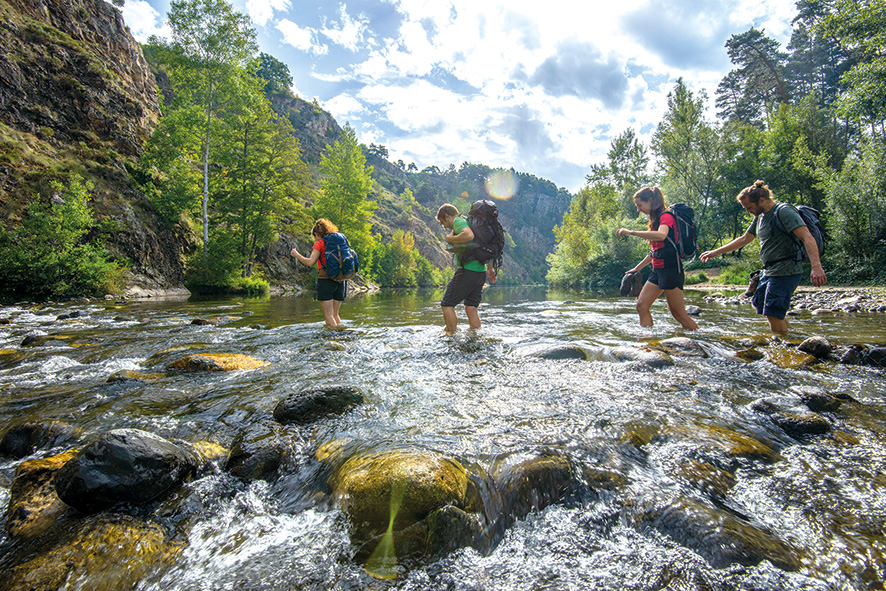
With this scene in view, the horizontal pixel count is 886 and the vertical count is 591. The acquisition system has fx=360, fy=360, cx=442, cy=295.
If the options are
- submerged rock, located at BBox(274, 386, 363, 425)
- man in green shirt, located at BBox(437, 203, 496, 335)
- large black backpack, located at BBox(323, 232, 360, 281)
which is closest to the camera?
submerged rock, located at BBox(274, 386, 363, 425)

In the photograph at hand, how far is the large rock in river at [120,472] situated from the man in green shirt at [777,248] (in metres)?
7.03

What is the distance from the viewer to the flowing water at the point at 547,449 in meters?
1.52

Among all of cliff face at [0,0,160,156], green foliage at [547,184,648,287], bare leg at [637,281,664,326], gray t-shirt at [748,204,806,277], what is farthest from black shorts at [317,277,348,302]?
green foliage at [547,184,648,287]

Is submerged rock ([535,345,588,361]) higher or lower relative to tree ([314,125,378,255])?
lower

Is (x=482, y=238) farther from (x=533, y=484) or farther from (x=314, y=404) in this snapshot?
(x=533, y=484)

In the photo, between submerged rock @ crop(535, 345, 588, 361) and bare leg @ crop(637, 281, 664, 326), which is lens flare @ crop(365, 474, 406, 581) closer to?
submerged rock @ crop(535, 345, 588, 361)

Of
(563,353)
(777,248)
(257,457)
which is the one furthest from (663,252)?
(257,457)

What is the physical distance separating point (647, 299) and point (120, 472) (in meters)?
7.94

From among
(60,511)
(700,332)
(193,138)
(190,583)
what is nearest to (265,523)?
(190,583)

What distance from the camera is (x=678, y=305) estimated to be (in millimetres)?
6648

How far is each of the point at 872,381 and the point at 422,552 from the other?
514 centimetres

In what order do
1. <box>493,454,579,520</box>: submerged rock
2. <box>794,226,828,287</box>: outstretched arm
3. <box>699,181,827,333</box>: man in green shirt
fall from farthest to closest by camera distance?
<box>699,181,827,333</box>: man in green shirt < <box>794,226,828,287</box>: outstretched arm < <box>493,454,579,520</box>: submerged rock

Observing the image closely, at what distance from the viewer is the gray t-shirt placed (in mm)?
5223

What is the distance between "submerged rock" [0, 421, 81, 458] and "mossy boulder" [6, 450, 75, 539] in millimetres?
538
